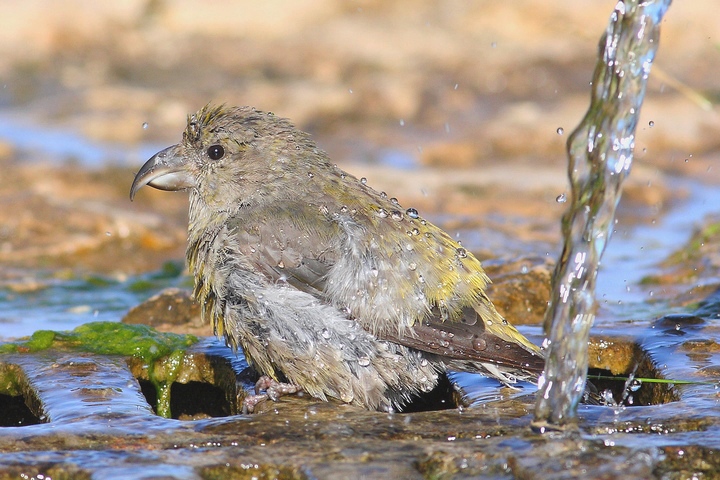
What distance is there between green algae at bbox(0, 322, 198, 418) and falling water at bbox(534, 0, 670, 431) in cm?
157

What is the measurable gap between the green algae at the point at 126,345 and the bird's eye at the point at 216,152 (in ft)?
3.19

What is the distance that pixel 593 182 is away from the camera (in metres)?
3.84

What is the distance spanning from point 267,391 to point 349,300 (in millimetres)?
533

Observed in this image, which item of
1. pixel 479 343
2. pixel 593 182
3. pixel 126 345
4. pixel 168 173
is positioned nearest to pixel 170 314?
pixel 168 173

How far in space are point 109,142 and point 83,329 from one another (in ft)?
20.7

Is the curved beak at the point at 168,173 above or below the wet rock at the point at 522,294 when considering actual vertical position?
above

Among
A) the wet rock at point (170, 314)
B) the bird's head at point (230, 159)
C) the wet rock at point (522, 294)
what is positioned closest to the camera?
the bird's head at point (230, 159)

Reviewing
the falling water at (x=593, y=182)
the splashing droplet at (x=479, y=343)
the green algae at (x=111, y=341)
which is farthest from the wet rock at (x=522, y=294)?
the green algae at (x=111, y=341)

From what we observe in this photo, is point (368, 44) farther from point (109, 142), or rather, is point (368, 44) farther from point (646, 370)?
point (646, 370)

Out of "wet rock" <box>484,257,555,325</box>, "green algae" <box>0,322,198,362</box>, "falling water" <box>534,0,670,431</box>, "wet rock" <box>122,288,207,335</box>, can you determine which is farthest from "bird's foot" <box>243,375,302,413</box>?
"wet rock" <box>484,257,555,325</box>

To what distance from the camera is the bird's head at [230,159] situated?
493 centimetres

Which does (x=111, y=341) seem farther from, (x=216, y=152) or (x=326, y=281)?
(x=216, y=152)

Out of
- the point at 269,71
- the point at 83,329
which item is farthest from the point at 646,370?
the point at 269,71

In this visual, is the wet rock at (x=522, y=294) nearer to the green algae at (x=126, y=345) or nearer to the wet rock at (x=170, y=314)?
the wet rock at (x=170, y=314)
